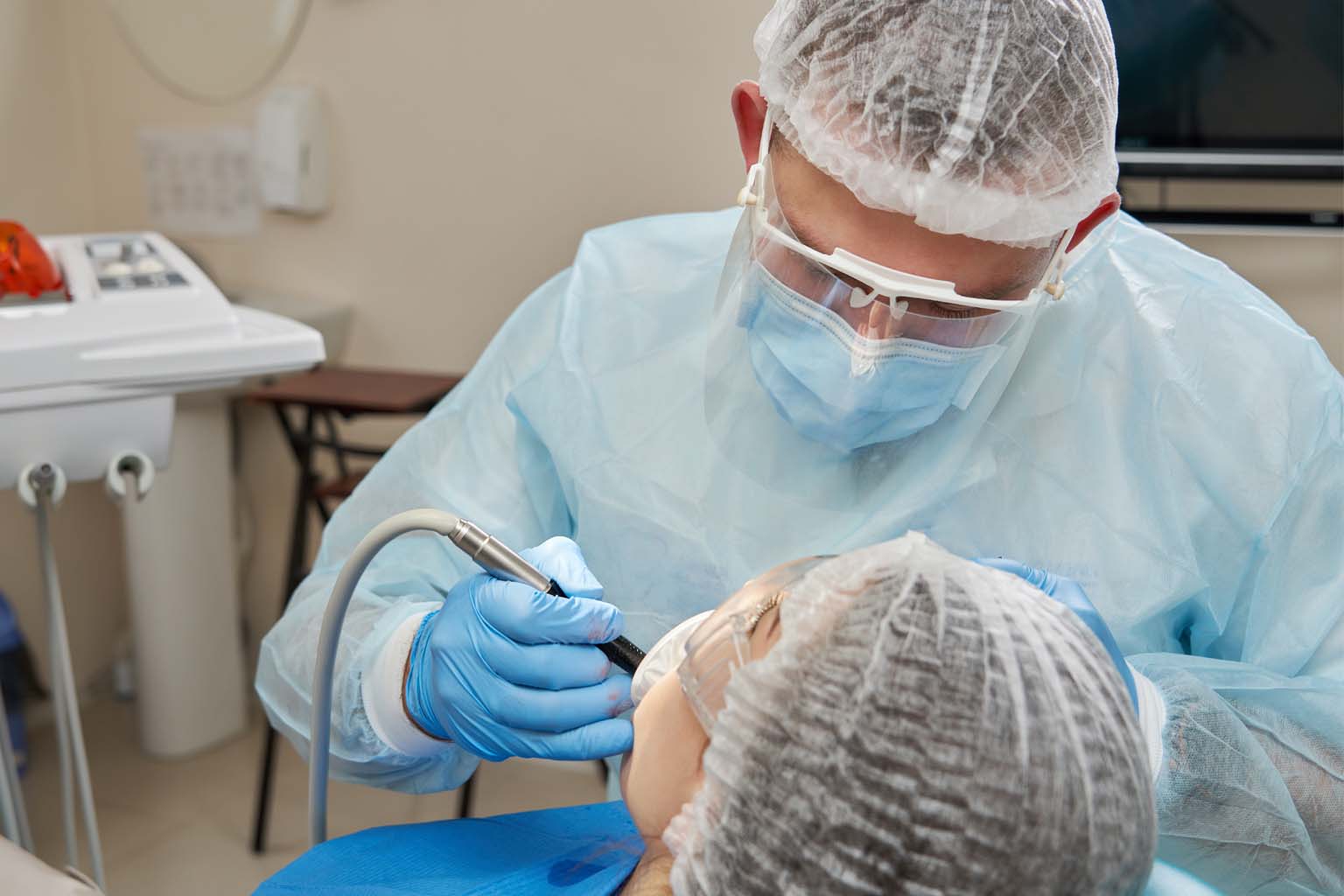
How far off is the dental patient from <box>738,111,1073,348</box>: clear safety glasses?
0.92 ft

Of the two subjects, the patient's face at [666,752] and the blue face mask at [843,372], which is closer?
the patient's face at [666,752]

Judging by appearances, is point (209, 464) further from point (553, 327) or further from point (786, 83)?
point (786, 83)

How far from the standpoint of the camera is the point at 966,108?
80 cm

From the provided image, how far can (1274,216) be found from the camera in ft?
5.41

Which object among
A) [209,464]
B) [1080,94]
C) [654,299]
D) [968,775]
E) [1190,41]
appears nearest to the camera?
[968,775]

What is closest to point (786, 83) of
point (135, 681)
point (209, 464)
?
point (209, 464)

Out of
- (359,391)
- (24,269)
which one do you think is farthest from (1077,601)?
(359,391)

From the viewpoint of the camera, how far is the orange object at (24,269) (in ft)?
4.25

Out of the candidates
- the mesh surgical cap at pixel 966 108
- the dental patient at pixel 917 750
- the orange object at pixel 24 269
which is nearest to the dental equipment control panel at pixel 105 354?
the orange object at pixel 24 269

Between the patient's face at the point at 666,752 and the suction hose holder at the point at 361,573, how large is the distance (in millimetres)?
116

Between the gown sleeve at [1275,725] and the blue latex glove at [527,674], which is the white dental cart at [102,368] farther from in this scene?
the gown sleeve at [1275,725]

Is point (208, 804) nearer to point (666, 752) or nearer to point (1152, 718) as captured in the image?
point (666, 752)

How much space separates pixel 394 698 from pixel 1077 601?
1.80 ft

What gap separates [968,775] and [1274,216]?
4.60 ft
